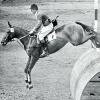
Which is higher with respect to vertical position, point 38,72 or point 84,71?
point 84,71

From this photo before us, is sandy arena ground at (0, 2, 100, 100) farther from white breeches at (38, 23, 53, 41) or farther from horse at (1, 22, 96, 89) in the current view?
white breeches at (38, 23, 53, 41)

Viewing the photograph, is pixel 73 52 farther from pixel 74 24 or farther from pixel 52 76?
pixel 74 24

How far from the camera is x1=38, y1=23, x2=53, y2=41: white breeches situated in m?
9.53

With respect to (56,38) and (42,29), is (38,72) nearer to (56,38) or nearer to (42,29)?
(56,38)

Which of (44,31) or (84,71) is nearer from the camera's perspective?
(84,71)

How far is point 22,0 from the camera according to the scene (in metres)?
28.3

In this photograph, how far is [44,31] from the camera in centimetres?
959

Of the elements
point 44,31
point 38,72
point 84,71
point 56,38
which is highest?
point 44,31

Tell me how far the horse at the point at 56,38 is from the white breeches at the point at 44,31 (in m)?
0.19

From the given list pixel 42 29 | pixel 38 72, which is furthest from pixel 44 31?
pixel 38 72

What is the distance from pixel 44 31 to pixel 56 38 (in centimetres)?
52

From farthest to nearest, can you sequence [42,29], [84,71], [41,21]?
[42,29] → [41,21] → [84,71]

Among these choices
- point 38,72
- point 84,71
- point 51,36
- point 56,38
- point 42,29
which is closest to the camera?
point 84,71

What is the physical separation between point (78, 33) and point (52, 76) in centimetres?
326
